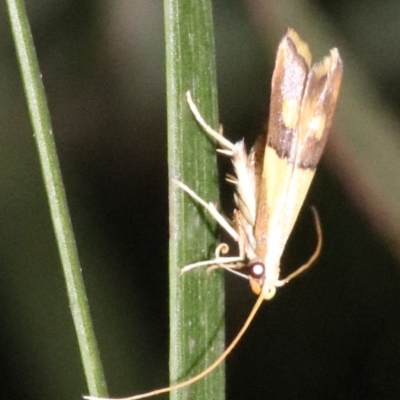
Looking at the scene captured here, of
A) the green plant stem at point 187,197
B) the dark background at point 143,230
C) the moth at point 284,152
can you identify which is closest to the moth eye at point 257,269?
the moth at point 284,152

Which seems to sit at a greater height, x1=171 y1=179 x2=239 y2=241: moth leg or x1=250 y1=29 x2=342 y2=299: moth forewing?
x1=250 y1=29 x2=342 y2=299: moth forewing

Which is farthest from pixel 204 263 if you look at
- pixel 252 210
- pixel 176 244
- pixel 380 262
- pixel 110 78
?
pixel 110 78

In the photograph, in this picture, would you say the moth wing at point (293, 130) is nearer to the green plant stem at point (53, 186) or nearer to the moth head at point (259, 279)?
the moth head at point (259, 279)

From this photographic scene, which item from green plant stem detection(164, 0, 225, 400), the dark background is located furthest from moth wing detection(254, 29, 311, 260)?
the dark background

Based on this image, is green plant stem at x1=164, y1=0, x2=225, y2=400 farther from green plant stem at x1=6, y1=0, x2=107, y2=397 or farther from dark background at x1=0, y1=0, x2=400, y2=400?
dark background at x1=0, y1=0, x2=400, y2=400

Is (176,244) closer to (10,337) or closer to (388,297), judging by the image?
(10,337)
